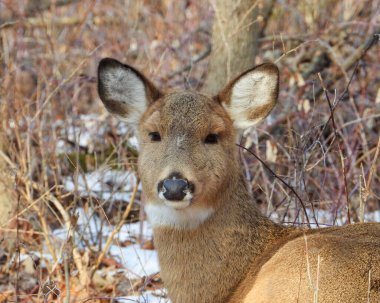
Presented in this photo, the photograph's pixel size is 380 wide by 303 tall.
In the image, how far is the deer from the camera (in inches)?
162

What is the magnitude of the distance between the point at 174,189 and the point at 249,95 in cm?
102

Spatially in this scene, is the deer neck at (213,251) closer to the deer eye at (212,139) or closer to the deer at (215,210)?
the deer at (215,210)

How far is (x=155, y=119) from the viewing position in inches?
186

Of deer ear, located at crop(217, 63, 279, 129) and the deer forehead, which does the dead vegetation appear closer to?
deer ear, located at crop(217, 63, 279, 129)

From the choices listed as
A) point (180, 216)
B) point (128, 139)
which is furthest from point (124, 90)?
point (128, 139)

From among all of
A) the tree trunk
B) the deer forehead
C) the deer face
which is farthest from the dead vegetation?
the deer forehead

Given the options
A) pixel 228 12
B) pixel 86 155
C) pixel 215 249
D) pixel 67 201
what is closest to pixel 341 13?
pixel 228 12

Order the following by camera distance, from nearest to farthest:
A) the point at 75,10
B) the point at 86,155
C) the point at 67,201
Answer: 1. the point at 67,201
2. the point at 86,155
3. the point at 75,10

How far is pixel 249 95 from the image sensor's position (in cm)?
488

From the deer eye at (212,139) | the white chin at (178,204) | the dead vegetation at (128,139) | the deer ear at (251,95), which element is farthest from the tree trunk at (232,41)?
the white chin at (178,204)

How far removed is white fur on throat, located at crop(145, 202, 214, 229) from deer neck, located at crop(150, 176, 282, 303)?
0.03m

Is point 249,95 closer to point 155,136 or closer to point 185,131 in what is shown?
point 185,131

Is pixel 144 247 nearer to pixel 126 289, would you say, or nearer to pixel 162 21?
pixel 126 289

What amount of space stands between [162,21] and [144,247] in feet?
17.8
